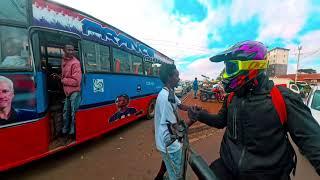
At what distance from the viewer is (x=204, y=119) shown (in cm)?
265

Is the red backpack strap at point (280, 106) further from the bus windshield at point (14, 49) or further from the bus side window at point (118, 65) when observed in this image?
the bus side window at point (118, 65)

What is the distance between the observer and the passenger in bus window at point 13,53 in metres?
4.31

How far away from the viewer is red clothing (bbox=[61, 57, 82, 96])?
554cm

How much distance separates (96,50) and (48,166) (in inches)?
119

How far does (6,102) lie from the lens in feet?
13.8

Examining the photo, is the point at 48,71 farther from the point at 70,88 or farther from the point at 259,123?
the point at 259,123

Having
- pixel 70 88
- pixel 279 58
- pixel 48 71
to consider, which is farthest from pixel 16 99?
pixel 279 58

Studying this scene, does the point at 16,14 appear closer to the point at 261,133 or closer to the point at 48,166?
the point at 48,166

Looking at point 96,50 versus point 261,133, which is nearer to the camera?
point 261,133

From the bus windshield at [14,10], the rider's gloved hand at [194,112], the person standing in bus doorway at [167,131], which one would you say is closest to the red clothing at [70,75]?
the bus windshield at [14,10]

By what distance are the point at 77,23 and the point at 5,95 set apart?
7.90ft

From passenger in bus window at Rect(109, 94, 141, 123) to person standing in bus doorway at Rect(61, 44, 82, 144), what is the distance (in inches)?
68.5

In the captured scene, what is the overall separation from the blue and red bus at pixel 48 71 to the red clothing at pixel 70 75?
0.27m

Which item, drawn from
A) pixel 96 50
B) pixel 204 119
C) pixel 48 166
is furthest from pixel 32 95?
pixel 204 119
